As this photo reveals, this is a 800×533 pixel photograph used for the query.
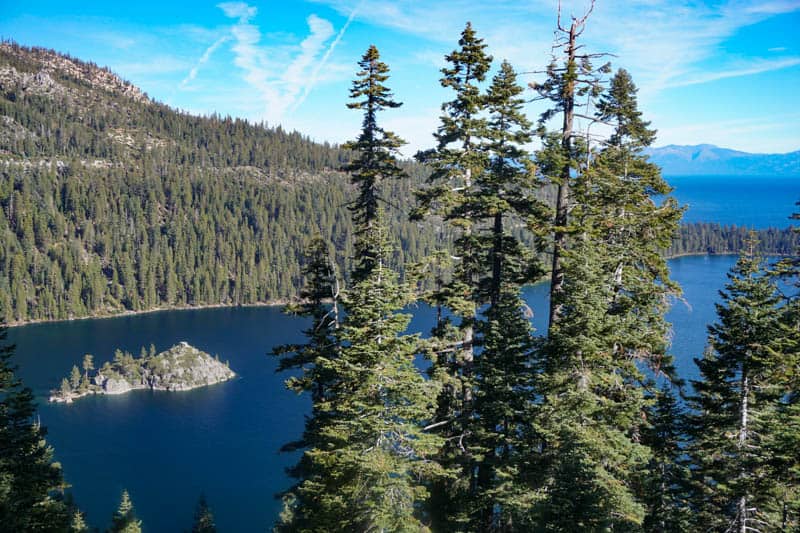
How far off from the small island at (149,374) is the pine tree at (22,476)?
3152 inches

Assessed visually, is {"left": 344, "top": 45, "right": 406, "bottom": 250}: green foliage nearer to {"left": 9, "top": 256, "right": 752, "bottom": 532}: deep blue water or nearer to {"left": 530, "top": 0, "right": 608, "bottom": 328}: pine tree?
{"left": 530, "top": 0, "right": 608, "bottom": 328}: pine tree

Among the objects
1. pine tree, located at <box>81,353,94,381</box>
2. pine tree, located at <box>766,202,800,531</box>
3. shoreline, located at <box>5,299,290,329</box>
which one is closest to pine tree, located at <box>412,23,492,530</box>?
pine tree, located at <box>766,202,800,531</box>

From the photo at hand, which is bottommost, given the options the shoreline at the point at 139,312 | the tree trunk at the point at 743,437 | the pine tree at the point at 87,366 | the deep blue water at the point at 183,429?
the deep blue water at the point at 183,429

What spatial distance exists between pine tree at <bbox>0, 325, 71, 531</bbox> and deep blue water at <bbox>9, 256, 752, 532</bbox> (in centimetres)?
1968

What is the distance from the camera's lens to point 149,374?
9888 centimetres

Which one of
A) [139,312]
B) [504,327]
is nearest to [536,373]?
[504,327]

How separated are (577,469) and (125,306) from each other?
17708cm

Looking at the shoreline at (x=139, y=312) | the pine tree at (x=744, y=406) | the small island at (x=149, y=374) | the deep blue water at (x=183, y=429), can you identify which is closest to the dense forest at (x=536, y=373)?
the pine tree at (x=744, y=406)

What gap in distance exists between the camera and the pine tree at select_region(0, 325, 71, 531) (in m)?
19.3

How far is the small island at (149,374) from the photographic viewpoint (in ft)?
308

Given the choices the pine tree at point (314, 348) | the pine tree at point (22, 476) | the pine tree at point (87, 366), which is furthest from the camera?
the pine tree at point (87, 366)

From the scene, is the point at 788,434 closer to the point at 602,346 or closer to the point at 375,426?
the point at 602,346

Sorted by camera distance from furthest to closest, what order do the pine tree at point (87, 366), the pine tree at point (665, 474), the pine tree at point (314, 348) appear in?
1. the pine tree at point (87, 366)
2. the pine tree at point (314, 348)
3. the pine tree at point (665, 474)

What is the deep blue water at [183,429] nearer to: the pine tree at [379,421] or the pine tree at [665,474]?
the pine tree at [379,421]
